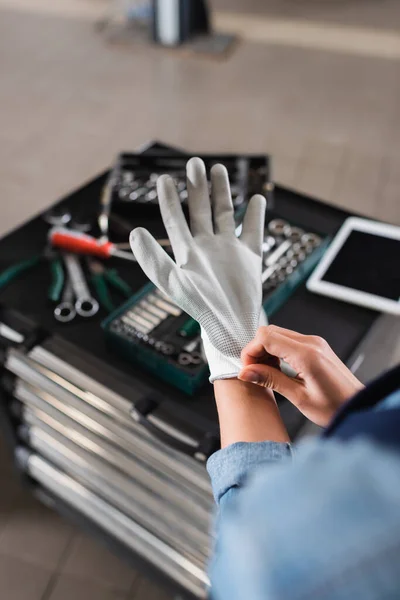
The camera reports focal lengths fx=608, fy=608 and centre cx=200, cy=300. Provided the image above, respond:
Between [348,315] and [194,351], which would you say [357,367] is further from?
[194,351]

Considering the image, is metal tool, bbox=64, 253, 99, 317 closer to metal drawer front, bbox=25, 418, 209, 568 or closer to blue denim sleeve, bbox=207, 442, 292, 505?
metal drawer front, bbox=25, 418, 209, 568

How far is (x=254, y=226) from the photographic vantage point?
852 mm

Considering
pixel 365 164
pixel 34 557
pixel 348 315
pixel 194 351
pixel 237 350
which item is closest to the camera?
pixel 237 350

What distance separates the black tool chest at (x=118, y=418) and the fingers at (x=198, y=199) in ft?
0.83

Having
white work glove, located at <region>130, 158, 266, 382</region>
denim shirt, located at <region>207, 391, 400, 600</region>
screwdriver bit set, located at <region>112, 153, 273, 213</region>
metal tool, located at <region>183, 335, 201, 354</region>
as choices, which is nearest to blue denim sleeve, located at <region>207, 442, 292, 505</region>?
white work glove, located at <region>130, 158, 266, 382</region>

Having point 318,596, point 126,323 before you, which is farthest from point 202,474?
point 318,596

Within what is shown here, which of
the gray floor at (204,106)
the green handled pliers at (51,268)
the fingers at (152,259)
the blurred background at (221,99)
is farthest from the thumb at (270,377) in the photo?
the blurred background at (221,99)

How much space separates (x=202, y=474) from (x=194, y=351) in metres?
0.21

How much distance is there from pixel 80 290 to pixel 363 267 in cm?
52

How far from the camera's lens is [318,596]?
278mm

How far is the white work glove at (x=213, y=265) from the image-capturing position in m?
0.74

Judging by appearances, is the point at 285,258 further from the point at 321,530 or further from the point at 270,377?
the point at 321,530

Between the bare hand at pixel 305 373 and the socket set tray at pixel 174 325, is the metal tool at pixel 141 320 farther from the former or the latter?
the bare hand at pixel 305 373

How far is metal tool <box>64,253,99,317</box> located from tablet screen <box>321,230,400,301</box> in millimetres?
417
